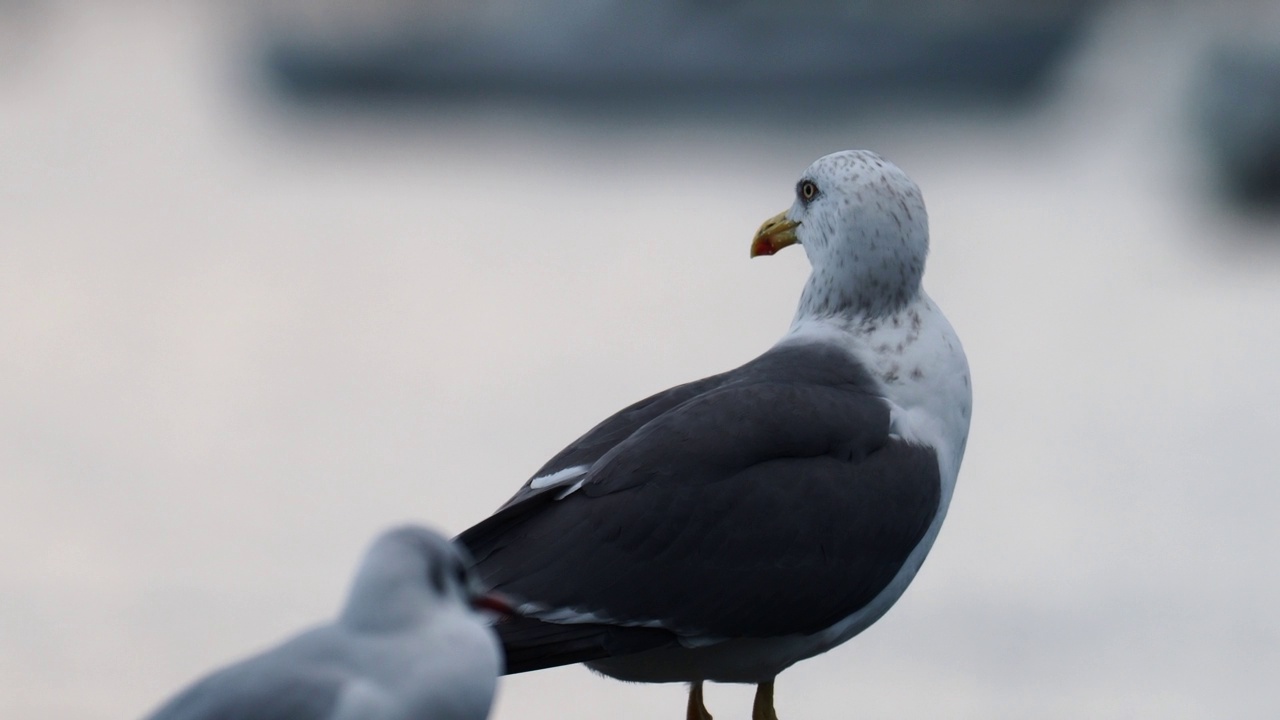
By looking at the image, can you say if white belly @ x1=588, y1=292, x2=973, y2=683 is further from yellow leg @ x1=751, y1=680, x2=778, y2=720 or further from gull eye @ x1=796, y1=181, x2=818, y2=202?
gull eye @ x1=796, y1=181, x2=818, y2=202

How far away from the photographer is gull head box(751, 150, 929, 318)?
390 cm

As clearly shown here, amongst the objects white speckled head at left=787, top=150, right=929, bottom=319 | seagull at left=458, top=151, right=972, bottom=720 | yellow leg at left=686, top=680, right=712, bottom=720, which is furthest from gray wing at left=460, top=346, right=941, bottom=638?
yellow leg at left=686, top=680, right=712, bottom=720

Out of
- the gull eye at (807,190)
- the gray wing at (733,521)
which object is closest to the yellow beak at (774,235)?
the gull eye at (807,190)

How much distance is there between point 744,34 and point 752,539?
18858 mm

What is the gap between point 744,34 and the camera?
21.8 m

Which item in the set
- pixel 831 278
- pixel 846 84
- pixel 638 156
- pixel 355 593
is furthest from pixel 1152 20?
pixel 355 593

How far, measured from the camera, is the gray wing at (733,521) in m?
3.32

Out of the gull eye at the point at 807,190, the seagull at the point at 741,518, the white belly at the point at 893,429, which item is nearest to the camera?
the seagull at the point at 741,518

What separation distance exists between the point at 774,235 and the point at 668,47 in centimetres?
1818

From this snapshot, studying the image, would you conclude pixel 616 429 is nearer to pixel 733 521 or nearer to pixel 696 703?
pixel 733 521

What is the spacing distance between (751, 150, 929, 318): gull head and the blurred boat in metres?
16.9

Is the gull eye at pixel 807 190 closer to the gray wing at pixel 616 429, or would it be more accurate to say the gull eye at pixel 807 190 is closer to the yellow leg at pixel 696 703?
the gray wing at pixel 616 429

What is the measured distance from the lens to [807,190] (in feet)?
13.4

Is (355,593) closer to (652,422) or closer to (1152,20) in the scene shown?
(652,422)
